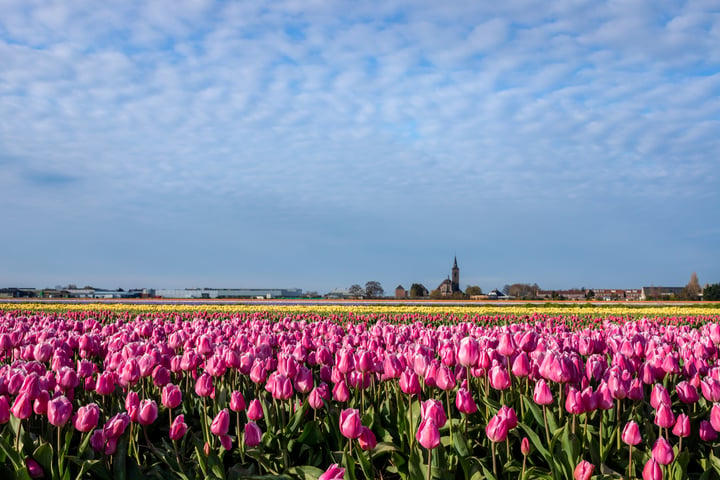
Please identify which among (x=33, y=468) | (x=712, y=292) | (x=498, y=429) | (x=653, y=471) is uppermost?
(x=712, y=292)

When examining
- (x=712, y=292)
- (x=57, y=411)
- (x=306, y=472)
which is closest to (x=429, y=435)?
(x=306, y=472)

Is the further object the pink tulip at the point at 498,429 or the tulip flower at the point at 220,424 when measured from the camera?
the tulip flower at the point at 220,424

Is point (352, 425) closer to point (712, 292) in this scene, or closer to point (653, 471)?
point (653, 471)

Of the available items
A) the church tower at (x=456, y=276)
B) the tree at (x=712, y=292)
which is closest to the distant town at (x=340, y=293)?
the tree at (x=712, y=292)

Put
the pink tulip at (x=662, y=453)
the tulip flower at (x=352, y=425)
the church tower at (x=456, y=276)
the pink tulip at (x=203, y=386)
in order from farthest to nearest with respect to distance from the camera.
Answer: the church tower at (x=456, y=276) < the pink tulip at (x=203, y=386) < the tulip flower at (x=352, y=425) < the pink tulip at (x=662, y=453)

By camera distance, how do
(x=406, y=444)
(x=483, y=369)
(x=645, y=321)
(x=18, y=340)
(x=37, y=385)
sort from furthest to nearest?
(x=645, y=321) < (x=18, y=340) < (x=483, y=369) < (x=406, y=444) < (x=37, y=385)

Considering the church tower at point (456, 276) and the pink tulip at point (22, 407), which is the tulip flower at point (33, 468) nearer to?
the pink tulip at point (22, 407)

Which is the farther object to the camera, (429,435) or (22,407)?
(22,407)

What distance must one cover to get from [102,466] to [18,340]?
12.8ft

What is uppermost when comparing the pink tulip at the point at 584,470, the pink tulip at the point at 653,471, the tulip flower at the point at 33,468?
the pink tulip at the point at 653,471

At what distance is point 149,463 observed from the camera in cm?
414

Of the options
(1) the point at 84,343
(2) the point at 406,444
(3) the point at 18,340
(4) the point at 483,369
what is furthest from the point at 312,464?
(3) the point at 18,340

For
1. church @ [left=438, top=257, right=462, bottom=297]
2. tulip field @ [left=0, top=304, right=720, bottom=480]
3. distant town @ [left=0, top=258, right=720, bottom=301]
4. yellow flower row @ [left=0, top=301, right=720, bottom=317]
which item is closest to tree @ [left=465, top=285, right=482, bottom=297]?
Answer: distant town @ [left=0, top=258, right=720, bottom=301]

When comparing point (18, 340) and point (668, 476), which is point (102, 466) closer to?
point (668, 476)
